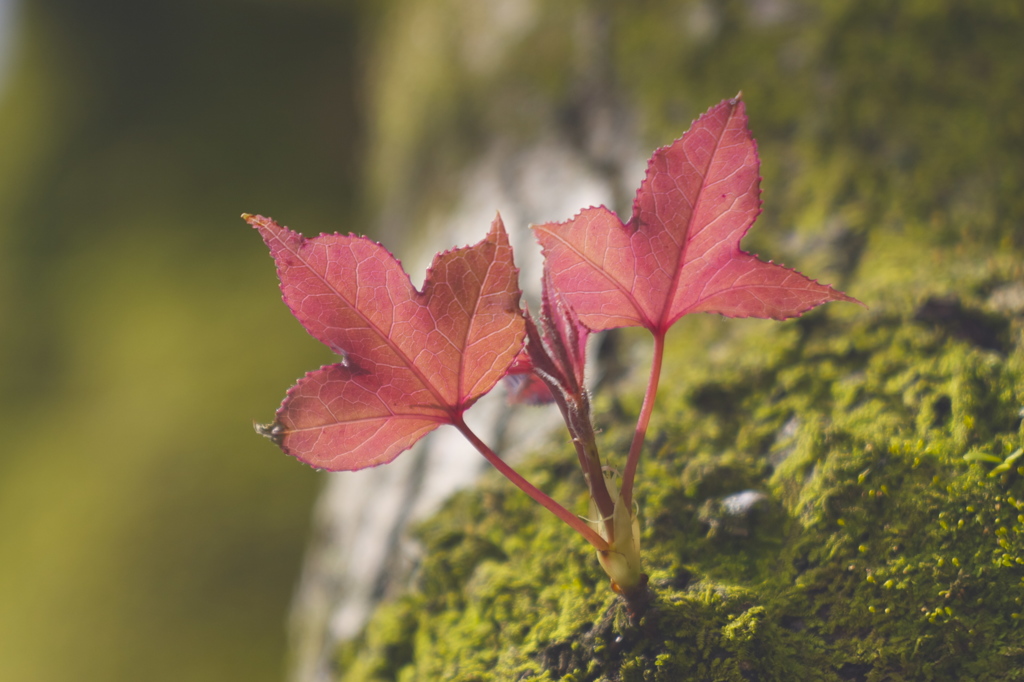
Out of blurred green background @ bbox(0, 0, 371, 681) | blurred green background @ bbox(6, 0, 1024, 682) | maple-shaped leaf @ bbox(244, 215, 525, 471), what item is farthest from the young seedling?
blurred green background @ bbox(0, 0, 371, 681)

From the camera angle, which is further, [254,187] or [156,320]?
[254,187]

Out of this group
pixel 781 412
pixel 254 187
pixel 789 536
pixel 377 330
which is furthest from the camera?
pixel 254 187

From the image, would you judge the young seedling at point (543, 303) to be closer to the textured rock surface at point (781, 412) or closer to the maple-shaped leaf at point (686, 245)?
the maple-shaped leaf at point (686, 245)

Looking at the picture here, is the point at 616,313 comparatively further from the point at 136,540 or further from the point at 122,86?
the point at 122,86

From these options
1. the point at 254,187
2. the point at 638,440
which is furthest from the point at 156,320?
the point at 638,440

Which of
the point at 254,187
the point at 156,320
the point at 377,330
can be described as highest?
the point at 254,187

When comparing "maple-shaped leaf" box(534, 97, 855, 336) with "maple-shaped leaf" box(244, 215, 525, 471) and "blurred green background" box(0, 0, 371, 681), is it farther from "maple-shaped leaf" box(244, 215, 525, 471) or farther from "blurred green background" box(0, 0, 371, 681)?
"blurred green background" box(0, 0, 371, 681)

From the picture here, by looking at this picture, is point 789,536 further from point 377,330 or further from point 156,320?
point 156,320
